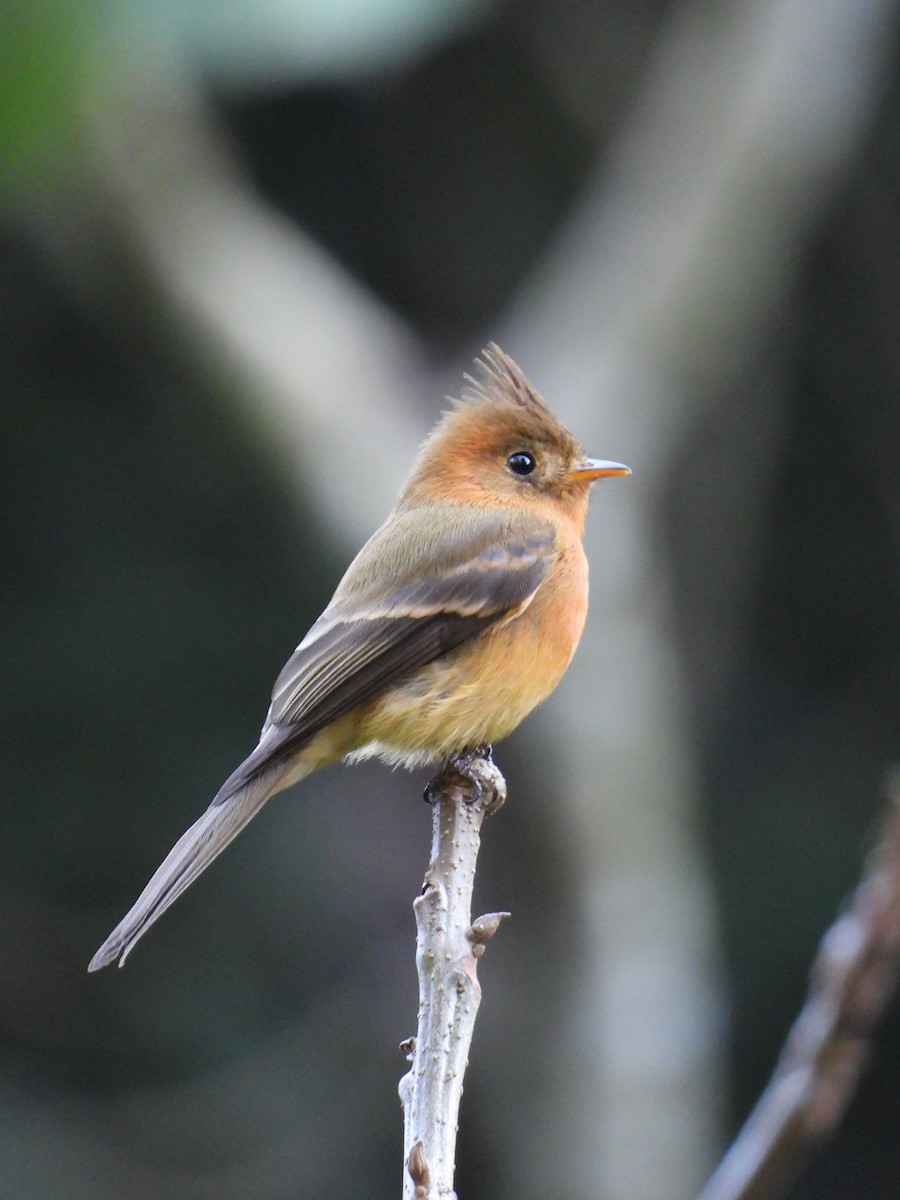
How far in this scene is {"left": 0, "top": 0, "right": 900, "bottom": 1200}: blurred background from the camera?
6.33 metres

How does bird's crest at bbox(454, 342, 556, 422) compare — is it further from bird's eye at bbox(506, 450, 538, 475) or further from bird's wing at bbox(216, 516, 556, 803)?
bird's wing at bbox(216, 516, 556, 803)

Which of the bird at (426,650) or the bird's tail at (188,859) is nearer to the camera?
the bird's tail at (188,859)

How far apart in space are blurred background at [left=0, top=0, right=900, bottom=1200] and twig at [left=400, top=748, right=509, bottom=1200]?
3.37 metres

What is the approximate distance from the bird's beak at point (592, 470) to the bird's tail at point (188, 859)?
1169 millimetres

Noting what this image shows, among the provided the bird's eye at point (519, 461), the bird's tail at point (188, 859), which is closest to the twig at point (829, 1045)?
the bird's tail at point (188, 859)

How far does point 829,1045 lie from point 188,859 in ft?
4.88

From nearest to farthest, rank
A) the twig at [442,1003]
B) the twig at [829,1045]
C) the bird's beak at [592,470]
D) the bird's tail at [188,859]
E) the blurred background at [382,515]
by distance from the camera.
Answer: the twig at [829,1045]
the twig at [442,1003]
the bird's tail at [188,859]
the bird's beak at [592,470]
the blurred background at [382,515]

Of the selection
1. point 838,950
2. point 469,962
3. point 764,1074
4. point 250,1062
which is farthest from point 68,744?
point 838,950

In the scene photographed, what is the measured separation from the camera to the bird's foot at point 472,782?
307 cm

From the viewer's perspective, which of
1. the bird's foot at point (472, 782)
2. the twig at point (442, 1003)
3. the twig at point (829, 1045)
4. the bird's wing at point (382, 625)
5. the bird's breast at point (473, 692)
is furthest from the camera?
the bird's breast at point (473, 692)

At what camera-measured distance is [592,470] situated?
4.00 m

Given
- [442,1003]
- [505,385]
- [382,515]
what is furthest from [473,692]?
[382,515]

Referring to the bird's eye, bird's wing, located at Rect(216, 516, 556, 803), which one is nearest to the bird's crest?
the bird's eye

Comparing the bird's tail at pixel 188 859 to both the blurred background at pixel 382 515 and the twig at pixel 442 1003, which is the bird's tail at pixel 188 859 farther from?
the blurred background at pixel 382 515
